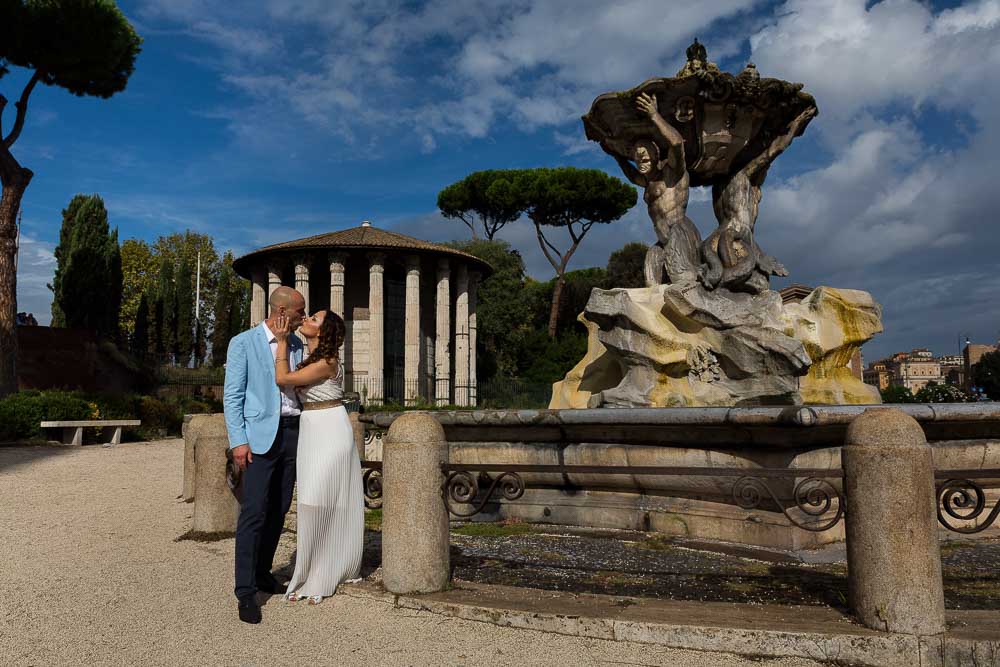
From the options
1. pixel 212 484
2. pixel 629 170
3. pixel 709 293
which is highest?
pixel 629 170

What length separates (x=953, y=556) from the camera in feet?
14.7

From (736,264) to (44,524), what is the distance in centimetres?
688

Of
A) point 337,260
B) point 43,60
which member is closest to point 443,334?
point 337,260

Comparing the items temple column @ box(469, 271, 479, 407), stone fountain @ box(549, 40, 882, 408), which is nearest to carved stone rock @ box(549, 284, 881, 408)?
stone fountain @ box(549, 40, 882, 408)

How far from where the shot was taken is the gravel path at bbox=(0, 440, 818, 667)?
9.68 feet

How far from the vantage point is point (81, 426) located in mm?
15297

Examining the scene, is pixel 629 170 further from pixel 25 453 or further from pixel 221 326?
pixel 221 326

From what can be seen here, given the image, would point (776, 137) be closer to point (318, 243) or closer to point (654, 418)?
point (654, 418)

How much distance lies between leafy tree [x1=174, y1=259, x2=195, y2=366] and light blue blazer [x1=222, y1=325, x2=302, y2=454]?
42.9 meters

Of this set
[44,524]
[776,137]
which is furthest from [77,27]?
[776,137]

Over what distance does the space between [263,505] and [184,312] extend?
43875mm

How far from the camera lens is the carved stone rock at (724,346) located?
6.35 meters

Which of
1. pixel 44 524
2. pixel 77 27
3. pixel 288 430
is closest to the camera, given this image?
pixel 288 430

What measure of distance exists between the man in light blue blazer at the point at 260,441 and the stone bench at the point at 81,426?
534 inches
